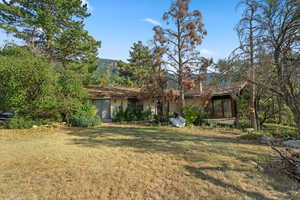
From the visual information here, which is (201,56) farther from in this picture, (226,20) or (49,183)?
(49,183)

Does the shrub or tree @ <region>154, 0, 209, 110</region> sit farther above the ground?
tree @ <region>154, 0, 209, 110</region>

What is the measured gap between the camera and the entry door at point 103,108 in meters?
14.5

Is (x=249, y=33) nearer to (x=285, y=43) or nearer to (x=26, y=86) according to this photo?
(x=285, y=43)

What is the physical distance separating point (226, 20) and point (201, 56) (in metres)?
4.60

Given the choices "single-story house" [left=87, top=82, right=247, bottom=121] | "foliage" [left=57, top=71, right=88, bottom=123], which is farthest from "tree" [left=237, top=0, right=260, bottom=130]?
"foliage" [left=57, top=71, right=88, bottom=123]

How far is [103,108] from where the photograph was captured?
1459cm

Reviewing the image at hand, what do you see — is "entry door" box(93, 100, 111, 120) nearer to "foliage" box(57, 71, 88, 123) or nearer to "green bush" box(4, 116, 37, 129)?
"foliage" box(57, 71, 88, 123)

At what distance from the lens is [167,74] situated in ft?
42.2

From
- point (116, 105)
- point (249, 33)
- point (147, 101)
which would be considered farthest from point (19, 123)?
point (249, 33)

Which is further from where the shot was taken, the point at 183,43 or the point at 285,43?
the point at 183,43

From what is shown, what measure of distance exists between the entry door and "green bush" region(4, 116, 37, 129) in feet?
18.1

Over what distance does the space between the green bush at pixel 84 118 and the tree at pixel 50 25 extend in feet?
21.0

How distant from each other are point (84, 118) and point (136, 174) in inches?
307

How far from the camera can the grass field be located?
3.17 meters
